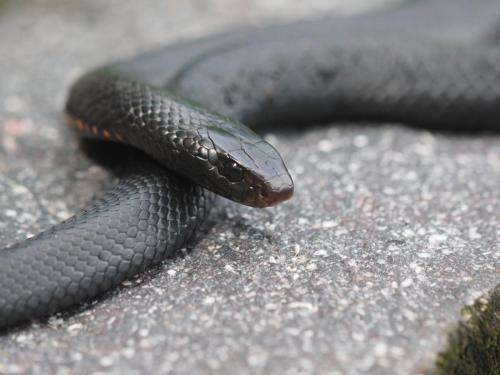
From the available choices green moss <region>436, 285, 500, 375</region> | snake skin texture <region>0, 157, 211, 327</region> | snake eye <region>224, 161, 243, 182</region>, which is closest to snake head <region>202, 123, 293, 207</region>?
snake eye <region>224, 161, 243, 182</region>

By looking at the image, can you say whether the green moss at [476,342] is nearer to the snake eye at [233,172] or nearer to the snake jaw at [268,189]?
the snake jaw at [268,189]

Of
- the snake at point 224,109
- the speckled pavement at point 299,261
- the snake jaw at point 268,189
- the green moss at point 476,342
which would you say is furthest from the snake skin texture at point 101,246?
the green moss at point 476,342

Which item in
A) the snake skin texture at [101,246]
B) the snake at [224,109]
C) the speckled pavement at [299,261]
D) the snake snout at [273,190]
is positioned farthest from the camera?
the snake snout at [273,190]

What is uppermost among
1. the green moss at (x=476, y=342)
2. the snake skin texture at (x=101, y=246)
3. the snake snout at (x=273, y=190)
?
the snake snout at (x=273, y=190)

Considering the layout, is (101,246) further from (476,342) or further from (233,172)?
(476,342)

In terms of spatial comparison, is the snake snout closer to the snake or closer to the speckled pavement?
the snake

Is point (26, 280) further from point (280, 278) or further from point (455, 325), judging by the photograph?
point (455, 325)

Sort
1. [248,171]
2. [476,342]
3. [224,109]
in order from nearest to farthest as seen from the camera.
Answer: [476,342], [248,171], [224,109]

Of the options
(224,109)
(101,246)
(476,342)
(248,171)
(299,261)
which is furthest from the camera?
(224,109)

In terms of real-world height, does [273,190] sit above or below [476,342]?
above

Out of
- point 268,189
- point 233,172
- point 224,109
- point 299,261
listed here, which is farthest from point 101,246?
point 224,109
